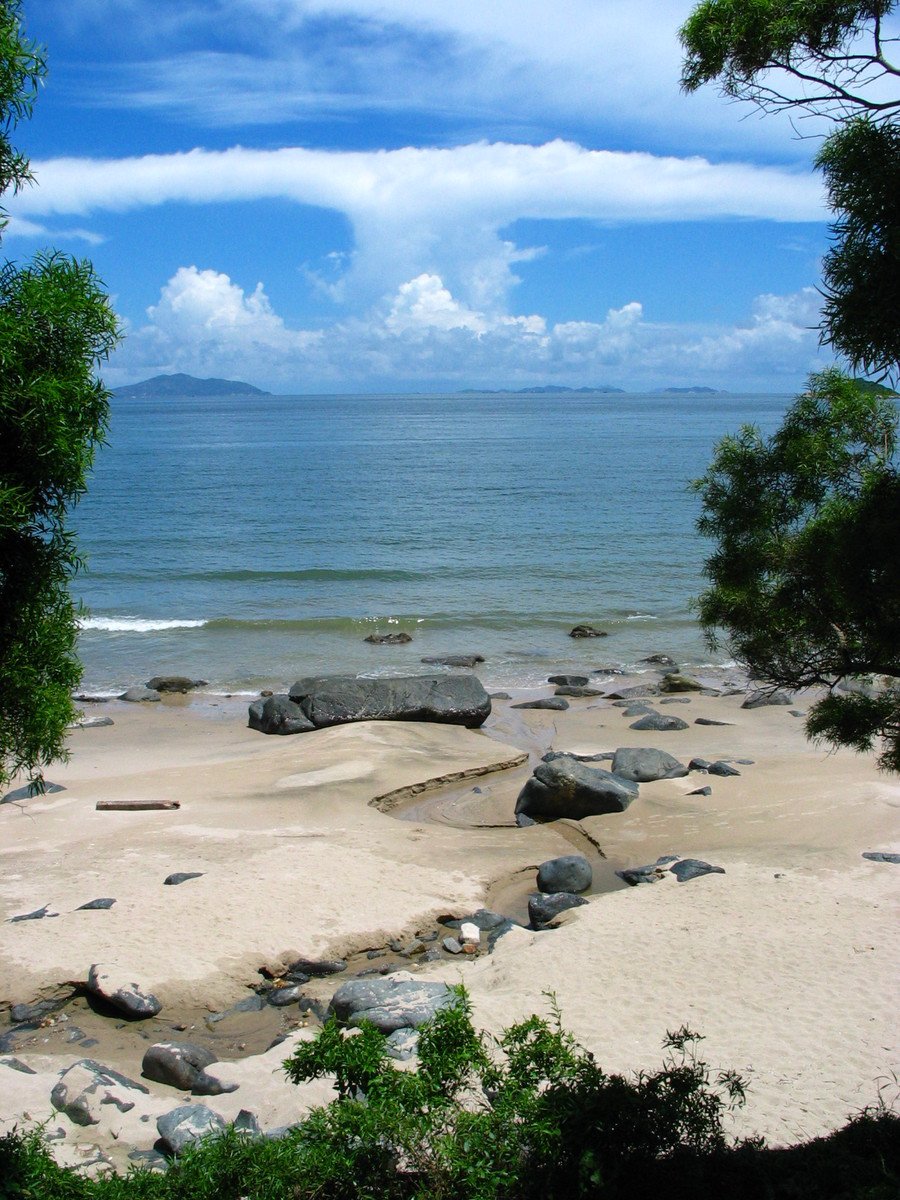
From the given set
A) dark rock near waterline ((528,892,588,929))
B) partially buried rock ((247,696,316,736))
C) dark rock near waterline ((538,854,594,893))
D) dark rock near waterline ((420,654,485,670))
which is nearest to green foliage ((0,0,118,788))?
dark rock near waterline ((528,892,588,929))

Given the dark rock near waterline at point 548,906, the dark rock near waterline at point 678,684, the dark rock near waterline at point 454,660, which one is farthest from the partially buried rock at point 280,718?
the dark rock near waterline at point 548,906

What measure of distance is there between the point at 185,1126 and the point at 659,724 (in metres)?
14.1

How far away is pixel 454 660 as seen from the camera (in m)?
25.9

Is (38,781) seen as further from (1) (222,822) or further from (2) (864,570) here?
(1) (222,822)

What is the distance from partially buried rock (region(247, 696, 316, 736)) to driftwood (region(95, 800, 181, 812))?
194 inches

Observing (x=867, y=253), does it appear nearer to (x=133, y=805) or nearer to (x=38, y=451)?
(x=38, y=451)

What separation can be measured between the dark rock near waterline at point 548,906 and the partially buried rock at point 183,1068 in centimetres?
393

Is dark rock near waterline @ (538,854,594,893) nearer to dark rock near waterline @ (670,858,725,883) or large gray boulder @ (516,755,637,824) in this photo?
dark rock near waterline @ (670,858,725,883)

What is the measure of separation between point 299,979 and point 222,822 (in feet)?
14.2

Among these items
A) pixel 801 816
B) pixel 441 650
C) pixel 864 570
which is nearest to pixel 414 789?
pixel 801 816

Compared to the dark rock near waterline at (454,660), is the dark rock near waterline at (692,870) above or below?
above

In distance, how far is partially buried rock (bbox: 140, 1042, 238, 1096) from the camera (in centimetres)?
765

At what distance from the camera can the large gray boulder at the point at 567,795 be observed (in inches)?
554

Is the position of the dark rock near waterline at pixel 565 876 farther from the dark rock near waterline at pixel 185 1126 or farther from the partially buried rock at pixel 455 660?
the partially buried rock at pixel 455 660
